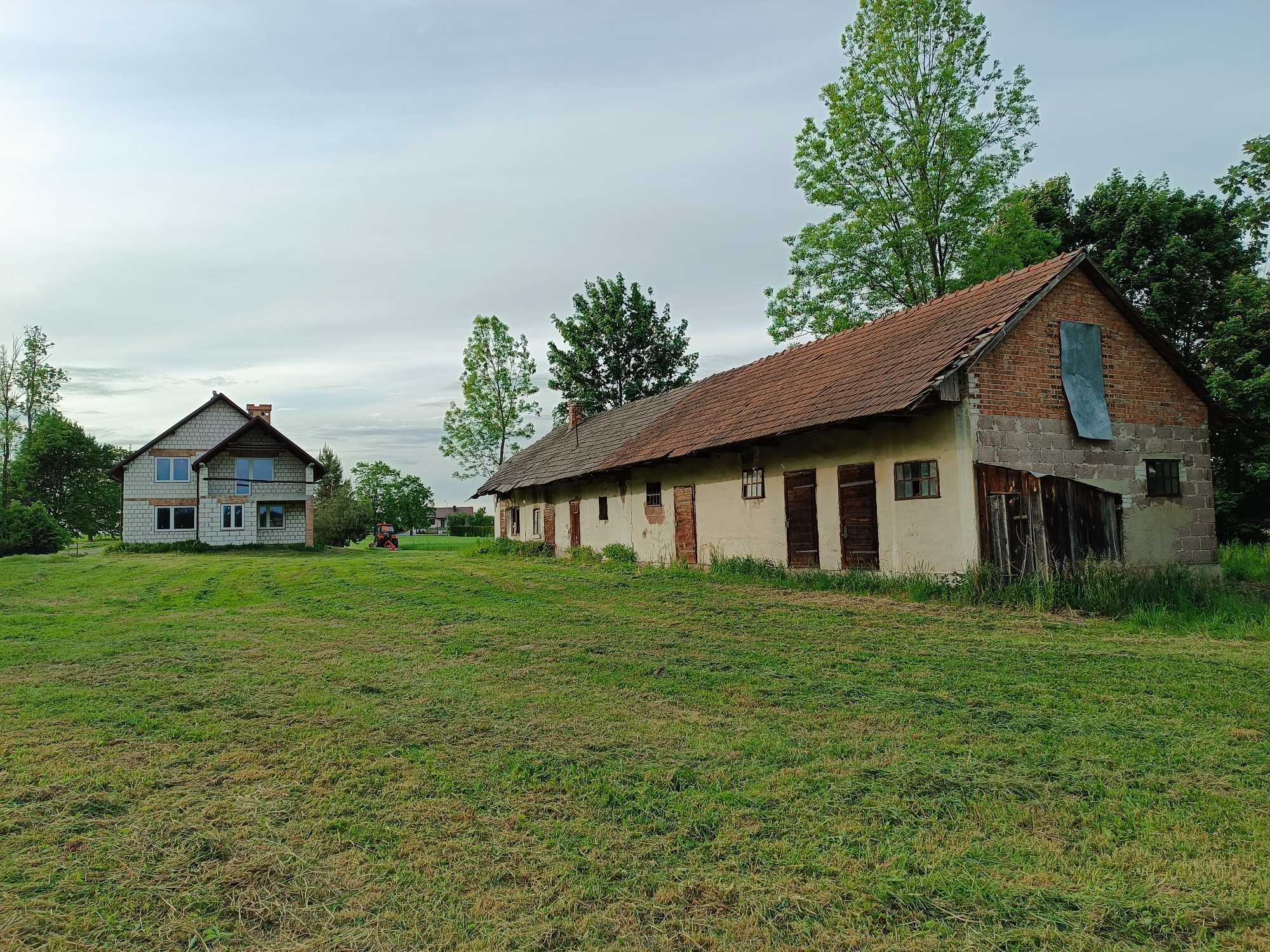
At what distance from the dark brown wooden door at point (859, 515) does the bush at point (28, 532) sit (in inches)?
1442

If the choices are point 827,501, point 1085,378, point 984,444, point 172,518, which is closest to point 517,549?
point 827,501

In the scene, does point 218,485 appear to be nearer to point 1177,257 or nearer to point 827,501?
point 827,501

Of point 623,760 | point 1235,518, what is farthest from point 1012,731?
point 1235,518

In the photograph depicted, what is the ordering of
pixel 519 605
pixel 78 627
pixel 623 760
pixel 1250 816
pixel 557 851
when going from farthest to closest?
pixel 519 605, pixel 78 627, pixel 623 760, pixel 1250 816, pixel 557 851

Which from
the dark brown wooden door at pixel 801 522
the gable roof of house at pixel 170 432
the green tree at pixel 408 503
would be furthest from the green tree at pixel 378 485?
the dark brown wooden door at pixel 801 522

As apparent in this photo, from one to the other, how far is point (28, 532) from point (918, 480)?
39139 millimetres

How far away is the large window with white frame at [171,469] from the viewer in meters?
40.2

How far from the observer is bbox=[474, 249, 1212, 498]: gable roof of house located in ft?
44.9

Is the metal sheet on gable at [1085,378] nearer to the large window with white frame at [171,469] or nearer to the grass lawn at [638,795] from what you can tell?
the grass lawn at [638,795]

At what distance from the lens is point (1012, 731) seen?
17.8 ft

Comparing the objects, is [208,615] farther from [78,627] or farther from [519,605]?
[519,605]

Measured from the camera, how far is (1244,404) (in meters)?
19.2

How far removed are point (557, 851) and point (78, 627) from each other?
10.1m

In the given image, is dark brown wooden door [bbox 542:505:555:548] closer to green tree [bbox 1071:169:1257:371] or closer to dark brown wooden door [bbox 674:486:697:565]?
dark brown wooden door [bbox 674:486:697:565]
